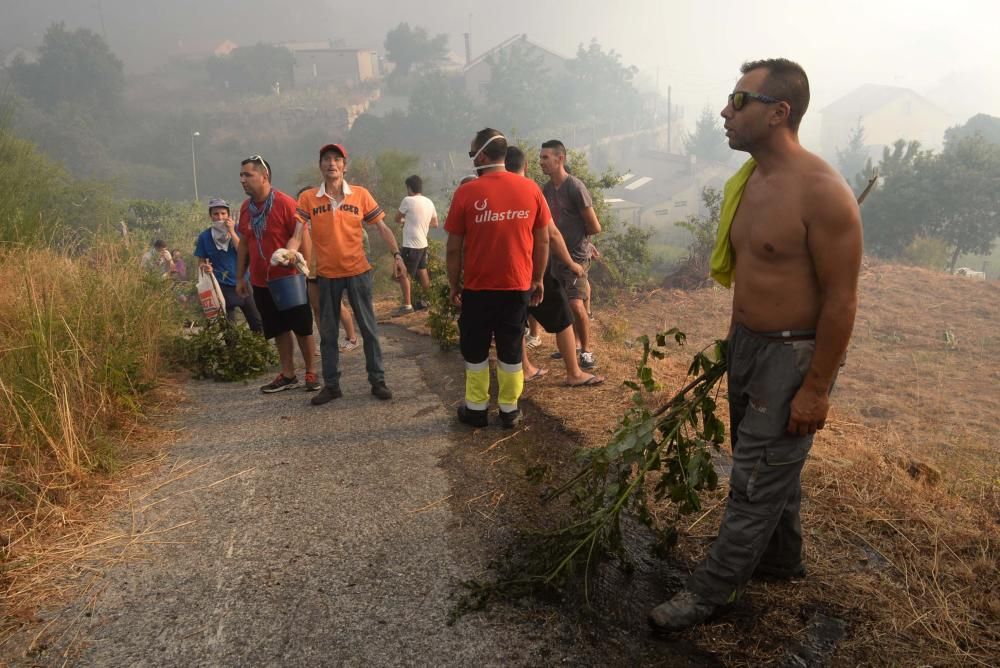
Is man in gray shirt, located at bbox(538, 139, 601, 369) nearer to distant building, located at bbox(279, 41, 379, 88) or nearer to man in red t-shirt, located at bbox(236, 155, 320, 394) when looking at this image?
man in red t-shirt, located at bbox(236, 155, 320, 394)

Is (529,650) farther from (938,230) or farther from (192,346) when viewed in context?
(938,230)

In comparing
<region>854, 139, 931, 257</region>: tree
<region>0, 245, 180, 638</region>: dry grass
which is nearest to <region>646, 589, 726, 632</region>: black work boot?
<region>0, 245, 180, 638</region>: dry grass

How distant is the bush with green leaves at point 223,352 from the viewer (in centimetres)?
632

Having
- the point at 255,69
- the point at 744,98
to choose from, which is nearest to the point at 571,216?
the point at 744,98

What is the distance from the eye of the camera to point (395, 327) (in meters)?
9.07

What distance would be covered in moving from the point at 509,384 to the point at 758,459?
2303mm

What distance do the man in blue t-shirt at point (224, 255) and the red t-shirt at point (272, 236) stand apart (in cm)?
172

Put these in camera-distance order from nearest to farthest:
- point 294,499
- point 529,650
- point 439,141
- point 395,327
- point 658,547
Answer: point 529,650, point 658,547, point 294,499, point 395,327, point 439,141

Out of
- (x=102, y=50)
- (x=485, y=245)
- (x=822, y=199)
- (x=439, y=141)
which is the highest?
(x=102, y=50)

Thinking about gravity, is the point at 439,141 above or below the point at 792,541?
above

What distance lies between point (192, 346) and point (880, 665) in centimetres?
614

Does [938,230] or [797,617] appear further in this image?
[938,230]

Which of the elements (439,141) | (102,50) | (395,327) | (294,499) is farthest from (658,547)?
(102,50)

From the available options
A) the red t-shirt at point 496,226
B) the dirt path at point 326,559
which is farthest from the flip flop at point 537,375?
the red t-shirt at point 496,226
